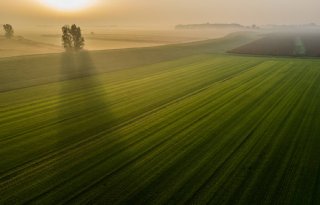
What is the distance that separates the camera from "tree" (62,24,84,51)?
296ft

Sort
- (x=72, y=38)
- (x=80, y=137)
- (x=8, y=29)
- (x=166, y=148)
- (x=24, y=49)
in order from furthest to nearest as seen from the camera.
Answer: (x=8, y=29) < (x=72, y=38) < (x=24, y=49) < (x=80, y=137) < (x=166, y=148)

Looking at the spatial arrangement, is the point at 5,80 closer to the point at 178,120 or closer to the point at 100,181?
the point at 178,120

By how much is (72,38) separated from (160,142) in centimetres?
8034

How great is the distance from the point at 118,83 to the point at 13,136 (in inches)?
736

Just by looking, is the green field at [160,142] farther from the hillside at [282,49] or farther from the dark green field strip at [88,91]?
the hillside at [282,49]

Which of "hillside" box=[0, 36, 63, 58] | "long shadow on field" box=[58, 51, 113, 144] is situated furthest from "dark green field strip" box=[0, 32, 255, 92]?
"hillside" box=[0, 36, 63, 58]

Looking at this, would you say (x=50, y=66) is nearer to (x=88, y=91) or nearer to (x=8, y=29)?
(x=88, y=91)

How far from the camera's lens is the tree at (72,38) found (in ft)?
296

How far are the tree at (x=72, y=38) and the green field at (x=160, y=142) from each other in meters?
56.7

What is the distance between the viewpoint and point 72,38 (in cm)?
9175

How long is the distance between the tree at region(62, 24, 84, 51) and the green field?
56737mm

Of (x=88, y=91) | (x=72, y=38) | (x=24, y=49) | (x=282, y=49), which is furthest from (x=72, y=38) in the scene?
(x=88, y=91)

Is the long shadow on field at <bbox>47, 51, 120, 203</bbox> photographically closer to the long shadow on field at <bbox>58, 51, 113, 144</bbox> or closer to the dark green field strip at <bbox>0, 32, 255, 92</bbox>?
the long shadow on field at <bbox>58, 51, 113, 144</bbox>

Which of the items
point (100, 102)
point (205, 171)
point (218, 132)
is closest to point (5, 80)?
point (100, 102)
